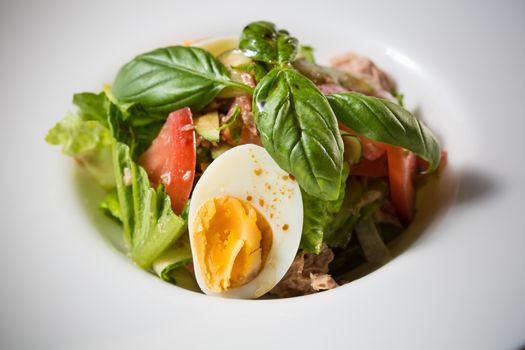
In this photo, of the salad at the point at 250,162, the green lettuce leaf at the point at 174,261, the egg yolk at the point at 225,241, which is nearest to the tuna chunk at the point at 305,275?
the salad at the point at 250,162

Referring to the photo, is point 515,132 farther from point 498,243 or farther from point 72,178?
point 72,178

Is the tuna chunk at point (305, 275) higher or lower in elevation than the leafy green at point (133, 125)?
lower

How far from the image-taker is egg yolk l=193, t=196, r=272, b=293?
244 centimetres

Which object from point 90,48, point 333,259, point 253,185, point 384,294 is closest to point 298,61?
point 253,185

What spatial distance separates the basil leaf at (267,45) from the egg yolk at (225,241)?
0.71 metres

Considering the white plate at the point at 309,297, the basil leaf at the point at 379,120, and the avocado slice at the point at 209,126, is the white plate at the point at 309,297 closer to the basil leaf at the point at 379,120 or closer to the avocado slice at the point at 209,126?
the basil leaf at the point at 379,120

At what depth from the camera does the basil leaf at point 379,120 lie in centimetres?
242

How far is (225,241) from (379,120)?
0.82 m

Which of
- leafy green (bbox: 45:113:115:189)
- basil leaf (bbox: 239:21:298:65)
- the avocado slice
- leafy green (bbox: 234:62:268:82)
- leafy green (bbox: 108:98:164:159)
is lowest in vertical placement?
leafy green (bbox: 45:113:115:189)

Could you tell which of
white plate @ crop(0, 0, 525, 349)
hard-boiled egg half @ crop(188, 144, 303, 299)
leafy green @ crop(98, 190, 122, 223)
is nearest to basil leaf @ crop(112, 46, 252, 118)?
hard-boiled egg half @ crop(188, 144, 303, 299)

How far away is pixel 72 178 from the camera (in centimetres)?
318

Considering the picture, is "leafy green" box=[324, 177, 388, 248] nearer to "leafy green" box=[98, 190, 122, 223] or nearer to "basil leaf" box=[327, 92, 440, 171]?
"basil leaf" box=[327, 92, 440, 171]

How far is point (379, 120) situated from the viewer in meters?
2.42

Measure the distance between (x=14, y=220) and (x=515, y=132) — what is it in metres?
2.51
